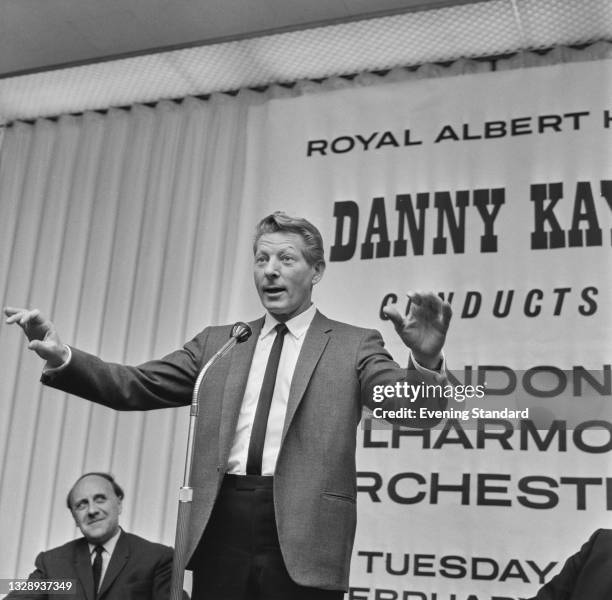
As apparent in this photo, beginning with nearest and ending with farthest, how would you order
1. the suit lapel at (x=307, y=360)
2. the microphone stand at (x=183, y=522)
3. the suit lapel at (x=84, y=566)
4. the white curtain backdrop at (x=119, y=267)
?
the microphone stand at (x=183, y=522) < the suit lapel at (x=307, y=360) < the suit lapel at (x=84, y=566) < the white curtain backdrop at (x=119, y=267)

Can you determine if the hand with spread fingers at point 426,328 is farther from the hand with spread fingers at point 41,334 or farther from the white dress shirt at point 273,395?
the hand with spread fingers at point 41,334

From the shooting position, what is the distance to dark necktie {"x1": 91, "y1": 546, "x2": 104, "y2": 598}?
3.26m

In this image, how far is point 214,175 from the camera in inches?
173

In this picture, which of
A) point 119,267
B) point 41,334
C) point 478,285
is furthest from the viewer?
point 119,267

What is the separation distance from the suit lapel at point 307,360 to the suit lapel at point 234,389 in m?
0.12

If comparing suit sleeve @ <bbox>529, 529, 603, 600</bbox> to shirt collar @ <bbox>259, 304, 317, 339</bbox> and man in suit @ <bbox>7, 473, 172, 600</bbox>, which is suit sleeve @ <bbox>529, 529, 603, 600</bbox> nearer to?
shirt collar @ <bbox>259, 304, 317, 339</bbox>

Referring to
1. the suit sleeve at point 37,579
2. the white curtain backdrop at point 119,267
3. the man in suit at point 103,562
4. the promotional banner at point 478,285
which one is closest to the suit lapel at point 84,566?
the man in suit at point 103,562

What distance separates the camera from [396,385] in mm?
1922

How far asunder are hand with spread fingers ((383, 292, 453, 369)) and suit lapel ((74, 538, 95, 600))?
1.91 metres

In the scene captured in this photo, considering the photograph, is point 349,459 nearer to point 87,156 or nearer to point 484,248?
point 484,248

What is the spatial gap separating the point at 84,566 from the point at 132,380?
152 cm

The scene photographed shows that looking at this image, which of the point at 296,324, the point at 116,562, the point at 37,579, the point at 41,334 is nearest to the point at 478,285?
the point at 296,324

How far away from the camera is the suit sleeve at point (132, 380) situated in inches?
78.9

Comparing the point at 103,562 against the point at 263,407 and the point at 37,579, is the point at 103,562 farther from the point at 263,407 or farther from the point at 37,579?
the point at 263,407
